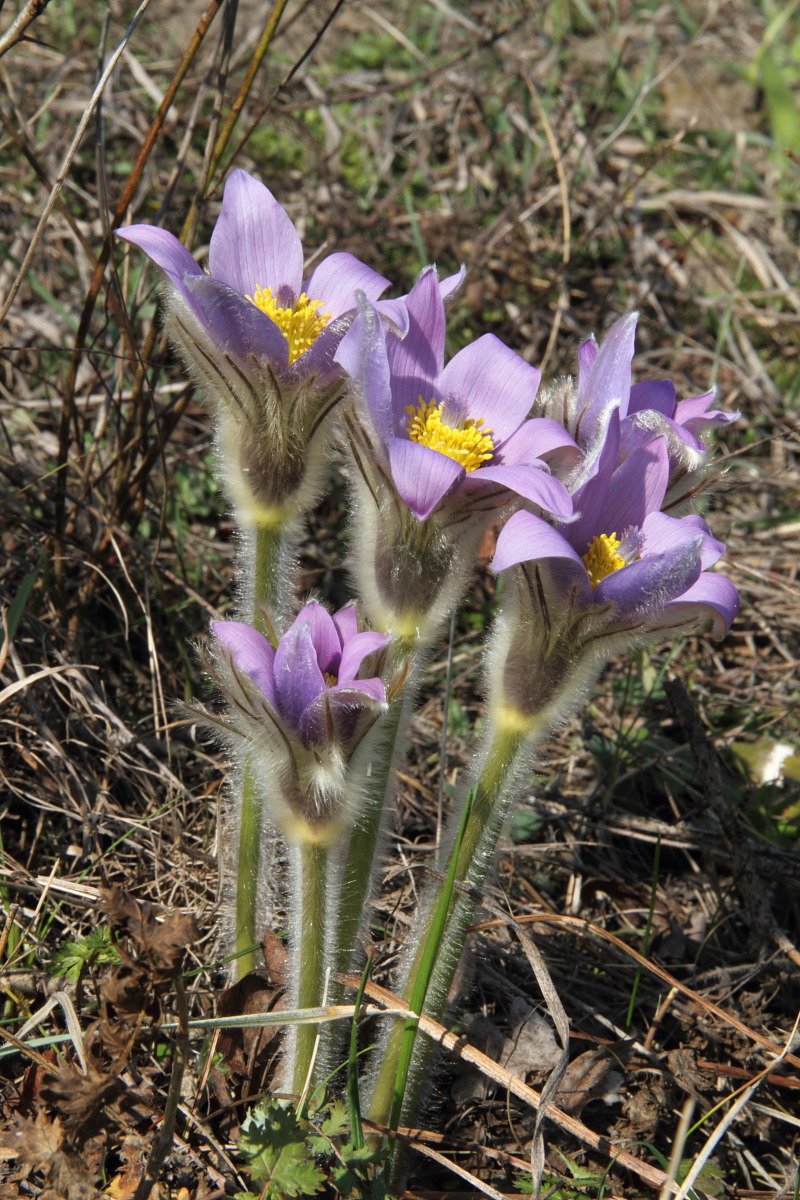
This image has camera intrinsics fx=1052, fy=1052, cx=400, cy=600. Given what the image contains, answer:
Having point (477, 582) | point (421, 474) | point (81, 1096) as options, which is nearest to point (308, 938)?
point (81, 1096)

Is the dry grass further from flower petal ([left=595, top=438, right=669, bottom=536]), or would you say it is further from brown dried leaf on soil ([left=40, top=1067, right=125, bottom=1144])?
flower petal ([left=595, top=438, right=669, bottom=536])

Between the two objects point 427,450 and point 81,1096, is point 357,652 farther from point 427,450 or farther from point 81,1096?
point 81,1096

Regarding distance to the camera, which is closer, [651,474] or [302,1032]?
[651,474]

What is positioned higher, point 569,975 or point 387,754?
point 387,754

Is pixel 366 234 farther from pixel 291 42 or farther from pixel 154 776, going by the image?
pixel 154 776

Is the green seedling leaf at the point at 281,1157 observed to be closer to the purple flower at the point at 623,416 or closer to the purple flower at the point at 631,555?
the purple flower at the point at 631,555

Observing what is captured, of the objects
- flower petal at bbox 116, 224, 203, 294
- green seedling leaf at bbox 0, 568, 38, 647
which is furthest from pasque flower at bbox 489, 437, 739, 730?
green seedling leaf at bbox 0, 568, 38, 647

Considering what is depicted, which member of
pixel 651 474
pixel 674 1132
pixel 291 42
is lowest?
pixel 674 1132

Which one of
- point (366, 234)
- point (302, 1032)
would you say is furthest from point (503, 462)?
point (366, 234)
